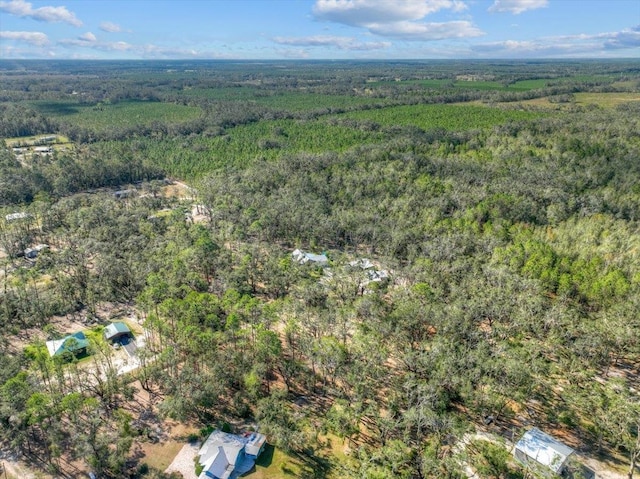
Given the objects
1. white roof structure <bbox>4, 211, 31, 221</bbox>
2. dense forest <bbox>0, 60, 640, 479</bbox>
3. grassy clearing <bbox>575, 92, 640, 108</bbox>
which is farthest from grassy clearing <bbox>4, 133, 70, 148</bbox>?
grassy clearing <bbox>575, 92, 640, 108</bbox>

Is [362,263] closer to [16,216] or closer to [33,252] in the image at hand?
[33,252]

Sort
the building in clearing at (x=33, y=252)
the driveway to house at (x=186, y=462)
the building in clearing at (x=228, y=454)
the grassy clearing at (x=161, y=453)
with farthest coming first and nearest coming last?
the building in clearing at (x=33, y=252), the grassy clearing at (x=161, y=453), the driveway to house at (x=186, y=462), the building in clearing at (x=228, y=454)

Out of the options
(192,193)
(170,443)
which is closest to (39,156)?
(192,193)

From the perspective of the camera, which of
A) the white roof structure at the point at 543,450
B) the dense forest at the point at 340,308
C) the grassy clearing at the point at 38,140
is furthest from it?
the grassy clearing at the point at 38,140

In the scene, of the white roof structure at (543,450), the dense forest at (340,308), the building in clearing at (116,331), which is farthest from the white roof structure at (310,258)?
the white roof structure at (543,450)

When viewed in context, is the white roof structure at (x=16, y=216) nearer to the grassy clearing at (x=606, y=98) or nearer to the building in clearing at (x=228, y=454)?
the building in clearing at (x=228, y=454)

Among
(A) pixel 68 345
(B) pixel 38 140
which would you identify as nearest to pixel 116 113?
(B) pixel 38 140

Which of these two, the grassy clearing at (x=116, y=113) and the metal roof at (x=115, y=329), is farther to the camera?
the grassy clearing at (x=116, y=113)

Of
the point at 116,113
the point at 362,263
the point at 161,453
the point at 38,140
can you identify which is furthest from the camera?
the point at 116,113
